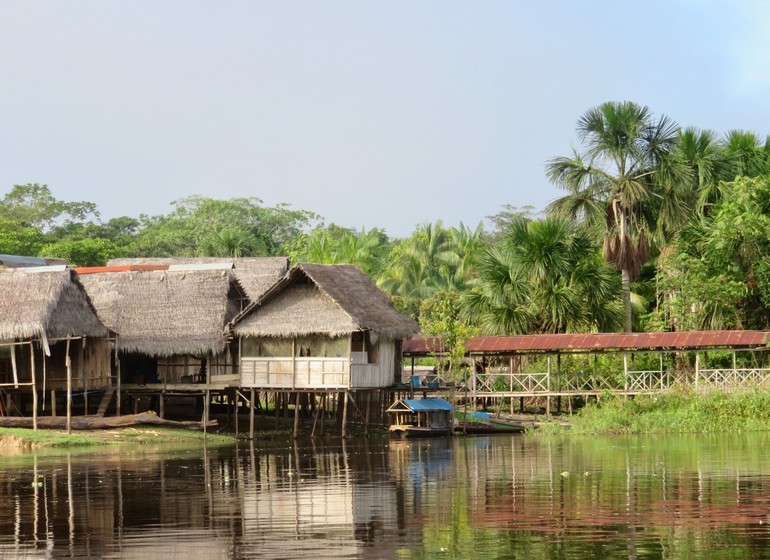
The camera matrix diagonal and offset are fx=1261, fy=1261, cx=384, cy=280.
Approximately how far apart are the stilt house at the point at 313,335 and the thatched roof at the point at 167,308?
3.69 ft

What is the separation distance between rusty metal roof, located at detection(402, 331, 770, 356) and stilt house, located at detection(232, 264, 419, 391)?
2.90 m

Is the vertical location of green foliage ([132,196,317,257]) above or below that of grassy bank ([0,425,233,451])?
above

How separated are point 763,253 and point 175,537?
26.6 metres

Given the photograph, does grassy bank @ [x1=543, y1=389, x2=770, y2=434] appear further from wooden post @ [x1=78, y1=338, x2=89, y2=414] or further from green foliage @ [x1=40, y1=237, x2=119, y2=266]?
green foliage @ [x1=40, y1=237, x2=119, y2=266]

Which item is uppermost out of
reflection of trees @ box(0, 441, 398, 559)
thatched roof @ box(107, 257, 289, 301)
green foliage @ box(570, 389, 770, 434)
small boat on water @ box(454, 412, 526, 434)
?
thatched roof @ box(107, 257, 289, 301)

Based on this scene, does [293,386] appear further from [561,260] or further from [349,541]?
[349,541]

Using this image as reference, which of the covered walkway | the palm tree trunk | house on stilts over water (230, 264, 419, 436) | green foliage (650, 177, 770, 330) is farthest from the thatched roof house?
green foliage (650, 177, 770, 330)

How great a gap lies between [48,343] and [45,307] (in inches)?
33.2

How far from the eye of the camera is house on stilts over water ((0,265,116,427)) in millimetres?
29375

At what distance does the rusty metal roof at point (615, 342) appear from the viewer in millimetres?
32094

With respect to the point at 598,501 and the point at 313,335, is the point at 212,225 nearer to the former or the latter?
the point at 313,335

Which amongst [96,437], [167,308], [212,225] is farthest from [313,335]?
[212,225]

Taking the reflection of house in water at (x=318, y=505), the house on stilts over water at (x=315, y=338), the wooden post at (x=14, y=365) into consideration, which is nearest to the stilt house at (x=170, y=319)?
the house on stilts over water at (x=315, y=338)

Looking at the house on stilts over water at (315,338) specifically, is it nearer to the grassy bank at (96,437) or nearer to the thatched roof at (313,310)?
the thatched roof at (313,310)
